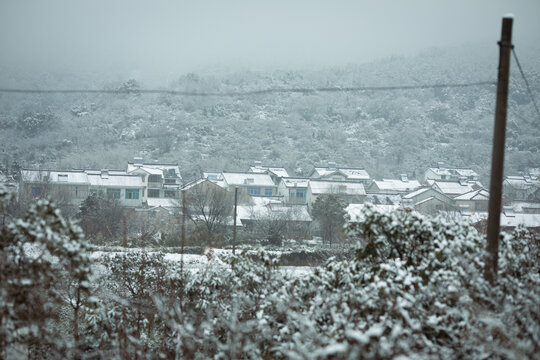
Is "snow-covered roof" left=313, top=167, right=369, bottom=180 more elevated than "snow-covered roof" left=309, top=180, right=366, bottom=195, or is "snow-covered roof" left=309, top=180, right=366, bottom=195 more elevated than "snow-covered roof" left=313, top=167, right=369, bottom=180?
"snow-covered roof" left=313, top=167, right=369, bottom=180

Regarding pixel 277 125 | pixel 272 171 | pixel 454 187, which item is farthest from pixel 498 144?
pixel 277 125

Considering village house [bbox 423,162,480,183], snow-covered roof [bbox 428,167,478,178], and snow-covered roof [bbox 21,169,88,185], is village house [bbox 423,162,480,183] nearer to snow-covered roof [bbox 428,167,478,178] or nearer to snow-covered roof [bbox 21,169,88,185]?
snow-covered roof [bbox 428,167,478,178]

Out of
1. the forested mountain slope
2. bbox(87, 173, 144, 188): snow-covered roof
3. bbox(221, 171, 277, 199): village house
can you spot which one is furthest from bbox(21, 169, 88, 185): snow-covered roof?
the forested mountain slope

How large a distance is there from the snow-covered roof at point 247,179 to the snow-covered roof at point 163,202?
6.42 metres

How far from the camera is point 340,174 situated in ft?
150

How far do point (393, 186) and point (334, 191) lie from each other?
34.7 ft

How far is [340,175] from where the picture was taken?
45.7 metres

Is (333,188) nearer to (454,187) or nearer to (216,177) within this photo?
(454,187)

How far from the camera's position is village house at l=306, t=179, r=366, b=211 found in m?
35.0

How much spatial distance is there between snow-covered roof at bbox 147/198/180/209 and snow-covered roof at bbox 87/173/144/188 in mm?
1476

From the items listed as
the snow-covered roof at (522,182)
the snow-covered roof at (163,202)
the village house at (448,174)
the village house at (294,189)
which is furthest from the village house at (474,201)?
the snow-covered roof at (163,202)

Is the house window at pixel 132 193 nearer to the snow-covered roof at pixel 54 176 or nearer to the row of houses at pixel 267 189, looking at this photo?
the row of houses at pixel 267 189

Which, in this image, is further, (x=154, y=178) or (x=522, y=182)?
(x=154, y=178)

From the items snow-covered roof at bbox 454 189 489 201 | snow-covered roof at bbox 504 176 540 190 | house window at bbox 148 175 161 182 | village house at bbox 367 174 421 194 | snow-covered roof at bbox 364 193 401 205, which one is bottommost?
snow-covered roof at bbox 364 193 401 205
